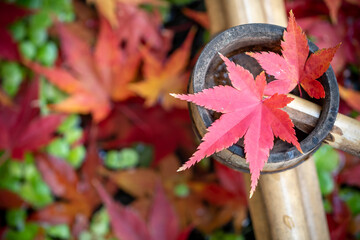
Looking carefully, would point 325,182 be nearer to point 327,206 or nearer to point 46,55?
point 327,206

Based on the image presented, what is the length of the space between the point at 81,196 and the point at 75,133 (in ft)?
0.65

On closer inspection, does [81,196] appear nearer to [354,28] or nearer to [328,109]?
[328,109]

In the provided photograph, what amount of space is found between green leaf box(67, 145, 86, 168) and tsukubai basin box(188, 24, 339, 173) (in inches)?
25.6

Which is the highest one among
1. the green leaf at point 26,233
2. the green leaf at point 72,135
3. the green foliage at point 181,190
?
the green leaf at point 72,135

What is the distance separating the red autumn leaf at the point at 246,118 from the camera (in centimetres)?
34

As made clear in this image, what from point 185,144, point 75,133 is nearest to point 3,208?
point 75,133

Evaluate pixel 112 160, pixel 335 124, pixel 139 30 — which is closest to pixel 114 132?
pixel 112 160

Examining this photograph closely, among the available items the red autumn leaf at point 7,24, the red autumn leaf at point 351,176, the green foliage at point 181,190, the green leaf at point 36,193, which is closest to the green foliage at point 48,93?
the red autumn leaf at point 7,24

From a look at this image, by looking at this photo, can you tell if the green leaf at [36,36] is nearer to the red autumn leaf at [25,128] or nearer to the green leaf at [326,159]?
the red autumn leaf at [25,128]

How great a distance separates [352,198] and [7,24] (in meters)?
1.13

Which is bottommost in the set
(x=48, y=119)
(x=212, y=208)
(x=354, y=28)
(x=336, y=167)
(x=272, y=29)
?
(x=212, y=208)

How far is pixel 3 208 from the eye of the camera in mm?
958

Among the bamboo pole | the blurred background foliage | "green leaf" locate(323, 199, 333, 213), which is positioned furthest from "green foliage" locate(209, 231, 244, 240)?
the bamboo pole

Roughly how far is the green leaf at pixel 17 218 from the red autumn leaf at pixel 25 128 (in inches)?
7.9
